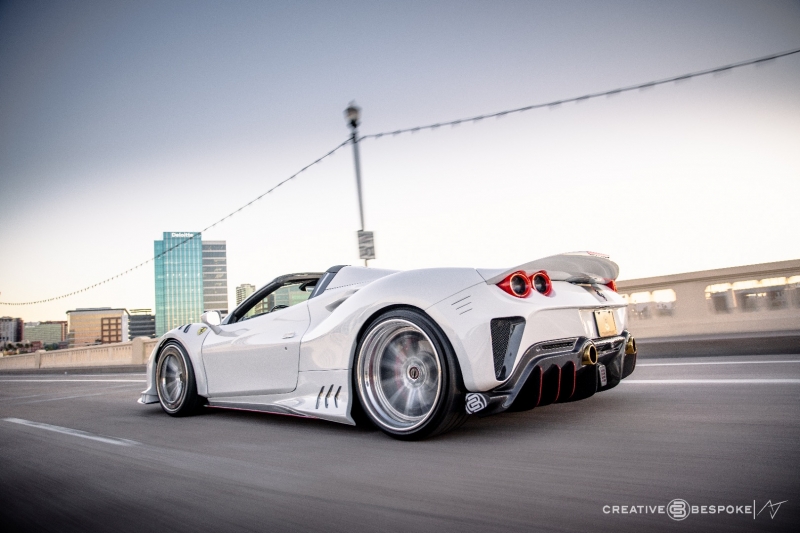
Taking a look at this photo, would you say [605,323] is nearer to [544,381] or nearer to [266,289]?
[544,381]

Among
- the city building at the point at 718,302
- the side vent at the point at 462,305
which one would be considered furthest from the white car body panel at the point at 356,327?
the city building at the point at 718,302

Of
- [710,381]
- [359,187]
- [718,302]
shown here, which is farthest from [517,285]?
[359,187]

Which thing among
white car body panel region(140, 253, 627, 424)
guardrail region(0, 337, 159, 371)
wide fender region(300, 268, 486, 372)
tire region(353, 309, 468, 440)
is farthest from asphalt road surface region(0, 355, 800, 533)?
guardrail region(0, 337, 159, 371)

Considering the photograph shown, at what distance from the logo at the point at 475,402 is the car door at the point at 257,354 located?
135cm

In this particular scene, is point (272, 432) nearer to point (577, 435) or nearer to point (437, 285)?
point (437, 285)

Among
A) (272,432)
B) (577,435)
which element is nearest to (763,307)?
(577,435)

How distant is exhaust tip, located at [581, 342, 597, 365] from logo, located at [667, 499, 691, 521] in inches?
45.5

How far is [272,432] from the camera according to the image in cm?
375

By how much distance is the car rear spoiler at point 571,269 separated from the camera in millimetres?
3035

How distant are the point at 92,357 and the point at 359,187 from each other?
19.6 metres

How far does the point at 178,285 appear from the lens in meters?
191

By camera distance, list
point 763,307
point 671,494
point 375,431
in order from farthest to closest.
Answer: point 763,307
point 375,431
point 671,494

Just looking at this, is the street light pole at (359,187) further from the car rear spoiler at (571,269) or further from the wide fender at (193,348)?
the car rear spoiler at (571,269)

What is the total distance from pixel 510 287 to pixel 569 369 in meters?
0.53
